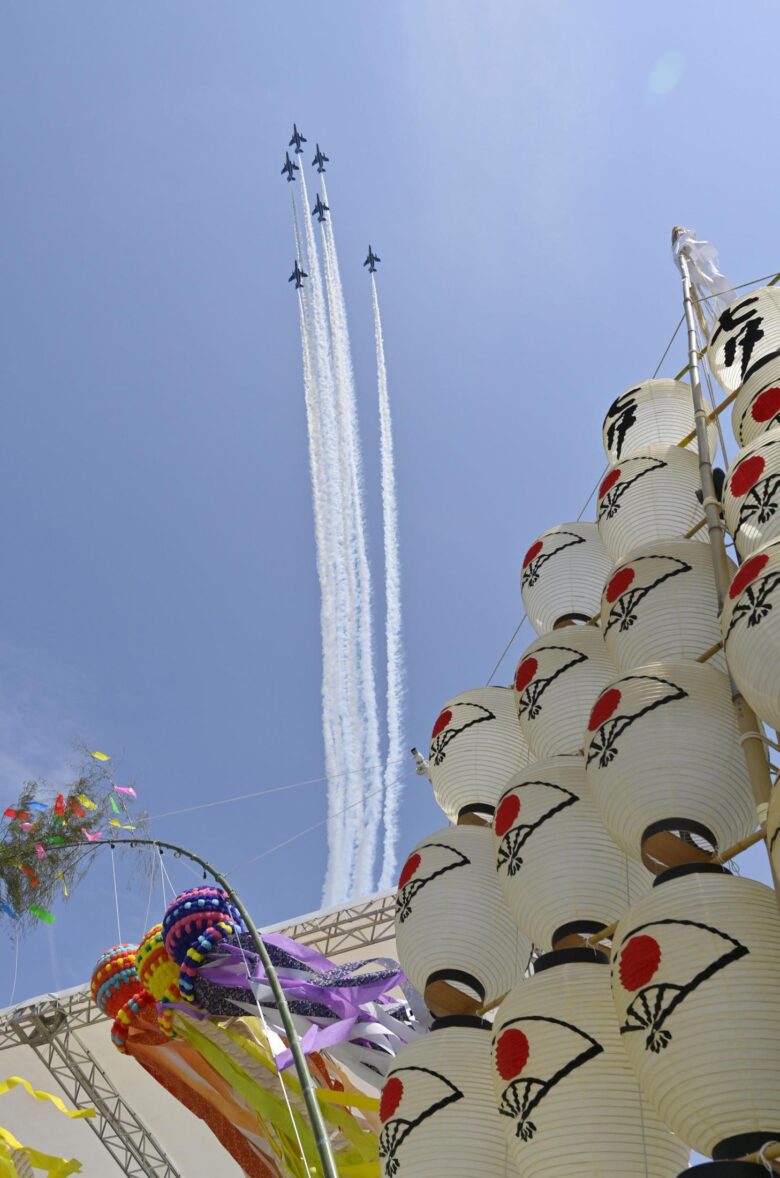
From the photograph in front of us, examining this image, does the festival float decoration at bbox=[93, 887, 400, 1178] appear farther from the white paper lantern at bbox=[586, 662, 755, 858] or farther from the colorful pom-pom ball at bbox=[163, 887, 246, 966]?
the white paper lantern at bbox=[586, 662, 755, 858]

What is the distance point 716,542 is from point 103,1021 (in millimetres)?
9695

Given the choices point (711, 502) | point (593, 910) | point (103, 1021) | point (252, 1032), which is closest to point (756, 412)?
point (711, 502)

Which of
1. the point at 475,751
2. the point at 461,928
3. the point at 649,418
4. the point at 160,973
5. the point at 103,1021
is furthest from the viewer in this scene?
the point at 103,1021

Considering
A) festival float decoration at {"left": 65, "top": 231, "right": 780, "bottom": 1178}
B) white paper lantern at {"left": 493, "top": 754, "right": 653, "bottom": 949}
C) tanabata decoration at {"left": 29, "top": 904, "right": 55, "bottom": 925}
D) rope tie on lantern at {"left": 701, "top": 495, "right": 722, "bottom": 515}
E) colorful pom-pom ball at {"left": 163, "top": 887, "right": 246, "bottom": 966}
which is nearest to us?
festival float decoration at {"left": 65, "top": 231, "right": 780, "bottom": 1178}

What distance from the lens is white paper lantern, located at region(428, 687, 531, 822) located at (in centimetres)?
610

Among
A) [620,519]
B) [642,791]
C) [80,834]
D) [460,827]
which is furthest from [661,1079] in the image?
[80,834]

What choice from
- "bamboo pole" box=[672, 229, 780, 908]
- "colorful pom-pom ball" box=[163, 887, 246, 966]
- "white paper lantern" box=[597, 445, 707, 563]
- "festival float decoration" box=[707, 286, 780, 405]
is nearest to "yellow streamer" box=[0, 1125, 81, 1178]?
"colorful pom-pom ball" box=[163, 887, 246, 966]

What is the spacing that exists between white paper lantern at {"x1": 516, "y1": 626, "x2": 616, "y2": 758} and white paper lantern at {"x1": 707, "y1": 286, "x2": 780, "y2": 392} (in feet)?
4.99

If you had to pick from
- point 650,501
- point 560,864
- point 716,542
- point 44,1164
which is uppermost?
point 650,501

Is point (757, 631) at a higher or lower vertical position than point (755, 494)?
lower

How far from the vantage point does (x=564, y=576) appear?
6496 millimetres

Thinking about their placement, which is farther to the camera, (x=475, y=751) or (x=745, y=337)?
(x=475, y=751)

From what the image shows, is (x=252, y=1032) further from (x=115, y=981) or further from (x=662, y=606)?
(x=662, y=606)

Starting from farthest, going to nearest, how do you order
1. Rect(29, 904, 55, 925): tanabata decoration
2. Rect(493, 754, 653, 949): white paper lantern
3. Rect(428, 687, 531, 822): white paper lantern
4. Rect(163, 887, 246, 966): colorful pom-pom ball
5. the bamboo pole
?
1. Rect(29, 904, 55, 925): tanabata decoration
2. Rect(163, 887, 246, 966): colorful pom-pom ball
3. Rect(428, 687, 531, 822): white paper lantern
4. Rect(493, 754, 653, 949): white paper lantern
5. the bamboo pole
